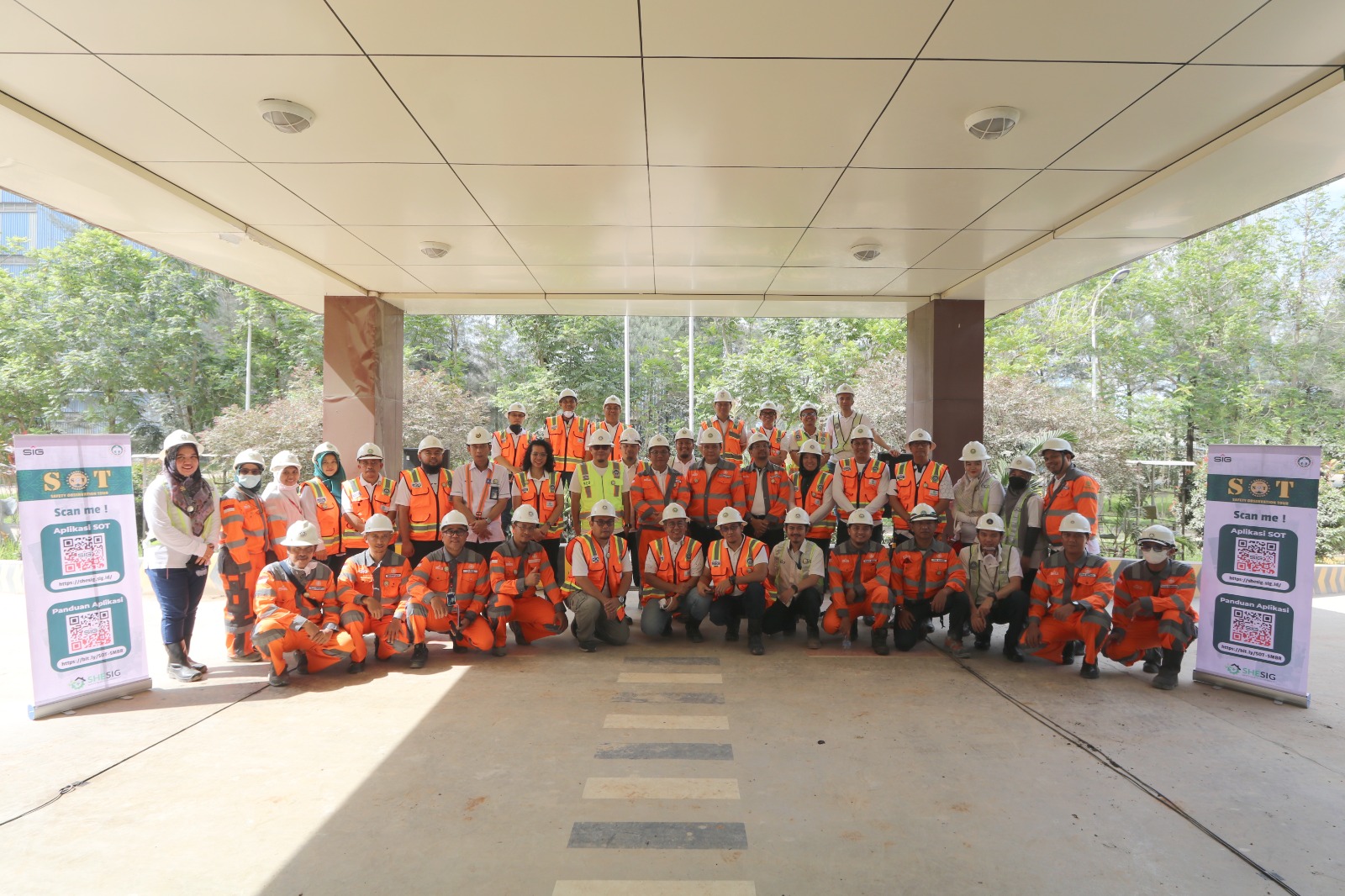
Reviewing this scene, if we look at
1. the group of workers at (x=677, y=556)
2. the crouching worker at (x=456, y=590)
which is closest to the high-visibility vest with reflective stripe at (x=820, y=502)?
the group of workers at (x=677, y=556)

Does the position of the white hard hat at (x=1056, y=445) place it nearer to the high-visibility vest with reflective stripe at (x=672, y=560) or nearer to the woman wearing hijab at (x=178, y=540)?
the high-visibility vest with reflective stripe at (x=672, y=560)

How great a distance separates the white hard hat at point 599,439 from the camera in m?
6.66

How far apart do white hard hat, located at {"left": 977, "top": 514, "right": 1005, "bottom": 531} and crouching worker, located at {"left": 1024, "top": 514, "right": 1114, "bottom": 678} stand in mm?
431

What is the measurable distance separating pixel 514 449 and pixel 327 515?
1.99 metres

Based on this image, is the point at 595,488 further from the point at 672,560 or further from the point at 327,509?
the point at 327,509

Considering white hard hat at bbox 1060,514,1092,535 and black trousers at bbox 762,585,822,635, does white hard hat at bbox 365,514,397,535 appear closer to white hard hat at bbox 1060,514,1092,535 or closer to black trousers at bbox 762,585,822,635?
black trousers at bbox 762,585,822,635

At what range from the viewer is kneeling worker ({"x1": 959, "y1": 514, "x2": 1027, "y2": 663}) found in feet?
19.0

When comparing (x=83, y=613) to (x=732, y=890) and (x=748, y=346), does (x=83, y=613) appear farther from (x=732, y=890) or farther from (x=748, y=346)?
(x=748, y=346)

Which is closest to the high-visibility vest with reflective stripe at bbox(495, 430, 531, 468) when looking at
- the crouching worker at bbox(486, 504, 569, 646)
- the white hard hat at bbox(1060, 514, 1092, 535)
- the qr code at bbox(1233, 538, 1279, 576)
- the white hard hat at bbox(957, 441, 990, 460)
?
the crouching worker at bbox(486, 504, 569, 646)

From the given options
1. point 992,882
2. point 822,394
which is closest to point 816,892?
point 992,882

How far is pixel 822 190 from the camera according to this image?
5164 millimetres

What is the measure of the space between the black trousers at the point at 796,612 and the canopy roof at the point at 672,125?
312 cm

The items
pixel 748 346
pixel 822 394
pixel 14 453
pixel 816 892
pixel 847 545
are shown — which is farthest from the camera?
pixel 748 346

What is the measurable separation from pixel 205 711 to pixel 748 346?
740 inches
